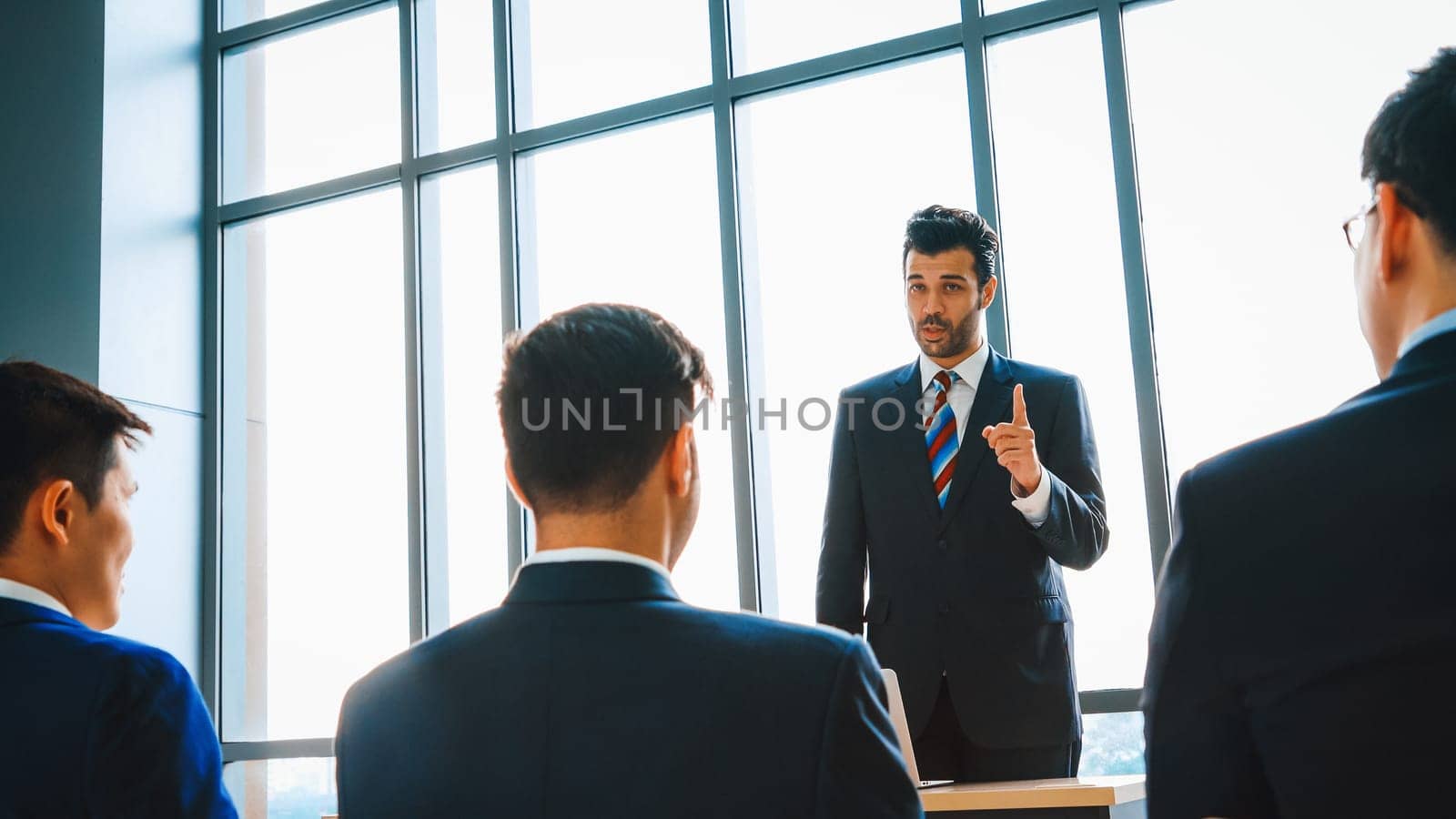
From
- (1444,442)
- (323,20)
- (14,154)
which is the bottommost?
(1444,442)

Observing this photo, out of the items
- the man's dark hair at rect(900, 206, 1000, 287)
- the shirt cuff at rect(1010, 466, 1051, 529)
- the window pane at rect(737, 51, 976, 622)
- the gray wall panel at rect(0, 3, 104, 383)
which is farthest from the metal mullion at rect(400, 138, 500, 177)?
the shirt cuff at rect(1010, 466, 1051, 529)

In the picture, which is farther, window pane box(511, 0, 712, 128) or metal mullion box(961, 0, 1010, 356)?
window pane box(511, 0, 712, 128)

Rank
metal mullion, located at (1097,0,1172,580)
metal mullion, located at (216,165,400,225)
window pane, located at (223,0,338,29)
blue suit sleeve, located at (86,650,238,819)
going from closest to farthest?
1. blue suit sleeve, located at (86,650,238,819)
2. metal mullion, located at (1097,0,1172,580)
3. metal mullion, located at (216,165,400,225)
4. window pane, located at (223,0,338,29)

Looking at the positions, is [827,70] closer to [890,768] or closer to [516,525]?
[516,525]

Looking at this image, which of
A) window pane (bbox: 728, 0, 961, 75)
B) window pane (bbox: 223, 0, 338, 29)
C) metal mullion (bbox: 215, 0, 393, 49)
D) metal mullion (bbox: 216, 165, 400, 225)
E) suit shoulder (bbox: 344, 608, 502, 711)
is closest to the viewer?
suit shoulder (bbox: 344, 608, 502, 711)

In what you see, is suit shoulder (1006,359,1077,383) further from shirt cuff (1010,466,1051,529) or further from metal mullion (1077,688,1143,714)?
metal mullion (1077,688,1143,714)

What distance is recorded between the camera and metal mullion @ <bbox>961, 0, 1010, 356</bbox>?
3.76 metres

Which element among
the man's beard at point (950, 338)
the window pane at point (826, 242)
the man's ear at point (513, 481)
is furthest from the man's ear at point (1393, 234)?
the window pane at point (826, 242)

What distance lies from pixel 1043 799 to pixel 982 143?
7.37ft

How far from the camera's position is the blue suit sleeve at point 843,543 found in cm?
287

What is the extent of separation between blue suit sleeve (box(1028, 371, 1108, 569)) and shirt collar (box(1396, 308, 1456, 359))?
1758 millimetres

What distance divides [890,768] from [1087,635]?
8.97 feet

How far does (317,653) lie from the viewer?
475 centimetres

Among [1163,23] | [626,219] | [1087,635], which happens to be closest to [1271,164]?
[1163,23]
